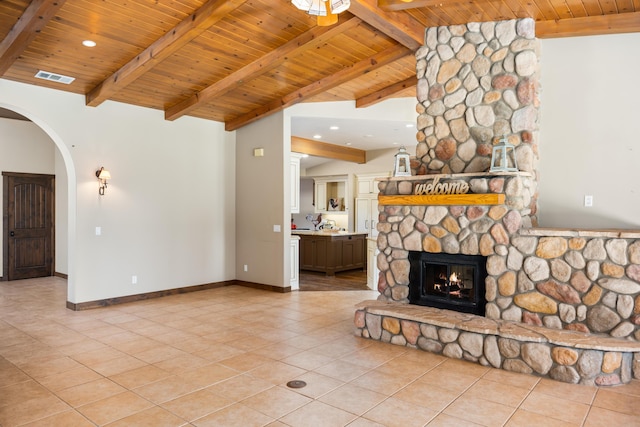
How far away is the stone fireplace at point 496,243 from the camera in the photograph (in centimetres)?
382

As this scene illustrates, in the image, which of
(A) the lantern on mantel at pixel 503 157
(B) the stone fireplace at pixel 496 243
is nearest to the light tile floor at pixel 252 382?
(B) the stone fireplace at pixel 496 243

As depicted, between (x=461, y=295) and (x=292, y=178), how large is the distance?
154 inches

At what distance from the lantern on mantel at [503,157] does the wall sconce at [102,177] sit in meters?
4.98

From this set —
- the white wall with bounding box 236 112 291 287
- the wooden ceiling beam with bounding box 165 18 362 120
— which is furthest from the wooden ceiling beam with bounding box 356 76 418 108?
the wooden ceiling beam with bounding box 165 18 362 120

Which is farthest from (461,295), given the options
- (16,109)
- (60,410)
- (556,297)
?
(16,109)

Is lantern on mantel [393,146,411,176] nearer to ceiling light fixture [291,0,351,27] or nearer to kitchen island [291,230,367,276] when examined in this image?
ceiling light fixture [291,0,351,27]

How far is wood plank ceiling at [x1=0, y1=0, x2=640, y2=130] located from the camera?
4199mm

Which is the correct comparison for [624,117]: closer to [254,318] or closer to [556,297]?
[556,297]

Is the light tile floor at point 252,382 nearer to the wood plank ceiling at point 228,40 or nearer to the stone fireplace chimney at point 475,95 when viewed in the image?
the stone fireplace chimney at point 475,95

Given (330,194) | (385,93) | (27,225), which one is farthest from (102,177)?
(330,194)

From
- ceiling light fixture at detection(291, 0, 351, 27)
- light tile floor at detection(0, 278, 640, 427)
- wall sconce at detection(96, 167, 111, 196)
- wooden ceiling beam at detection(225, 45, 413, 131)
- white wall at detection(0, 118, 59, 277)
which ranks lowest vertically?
light tile floor at detection(0, 278, 640, 427)

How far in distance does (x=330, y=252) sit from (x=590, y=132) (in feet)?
19.0

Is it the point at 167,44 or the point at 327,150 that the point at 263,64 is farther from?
the point at 327,150

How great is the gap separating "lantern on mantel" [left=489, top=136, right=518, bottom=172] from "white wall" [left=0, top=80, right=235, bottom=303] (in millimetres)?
4901
